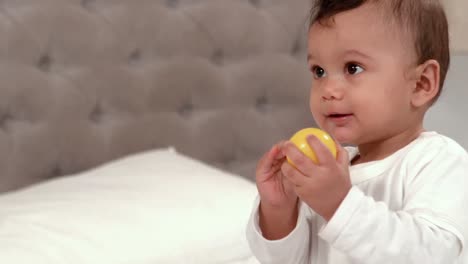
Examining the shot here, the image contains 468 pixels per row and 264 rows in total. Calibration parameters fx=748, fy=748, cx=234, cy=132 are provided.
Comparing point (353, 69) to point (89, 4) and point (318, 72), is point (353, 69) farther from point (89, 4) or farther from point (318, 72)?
point (89, 4)

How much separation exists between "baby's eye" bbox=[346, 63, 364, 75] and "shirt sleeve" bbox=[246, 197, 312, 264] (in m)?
0.21

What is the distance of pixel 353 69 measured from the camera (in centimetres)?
102

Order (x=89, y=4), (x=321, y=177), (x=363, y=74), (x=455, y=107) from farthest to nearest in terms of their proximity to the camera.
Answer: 1. (x=89, y=4)
2. (x=455, y=107)
3. (x=363, y=74)
4. (x=321, y=177)

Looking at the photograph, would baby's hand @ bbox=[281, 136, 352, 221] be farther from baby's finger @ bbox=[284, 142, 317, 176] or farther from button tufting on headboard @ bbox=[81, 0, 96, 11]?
button tufting on headboard @ bbox=[81, 0, 96, 11]

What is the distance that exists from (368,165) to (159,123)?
1253mm

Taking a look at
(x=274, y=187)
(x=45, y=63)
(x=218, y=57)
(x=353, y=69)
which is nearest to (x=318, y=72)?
(x=353, y=69)

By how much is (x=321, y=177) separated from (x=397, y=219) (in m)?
0.11

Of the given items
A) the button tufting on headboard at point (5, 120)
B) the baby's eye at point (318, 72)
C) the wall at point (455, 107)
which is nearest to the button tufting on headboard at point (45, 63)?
the button tufting on headboard at point (5, 120)

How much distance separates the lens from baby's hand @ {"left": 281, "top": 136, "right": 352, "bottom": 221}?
896 mm

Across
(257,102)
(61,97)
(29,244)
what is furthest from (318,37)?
(257,102)

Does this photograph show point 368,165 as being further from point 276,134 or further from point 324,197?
point 276,134

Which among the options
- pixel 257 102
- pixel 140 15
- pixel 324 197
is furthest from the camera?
pixel 257 102

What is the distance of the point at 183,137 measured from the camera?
2.29 meters

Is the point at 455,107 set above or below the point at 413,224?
below
